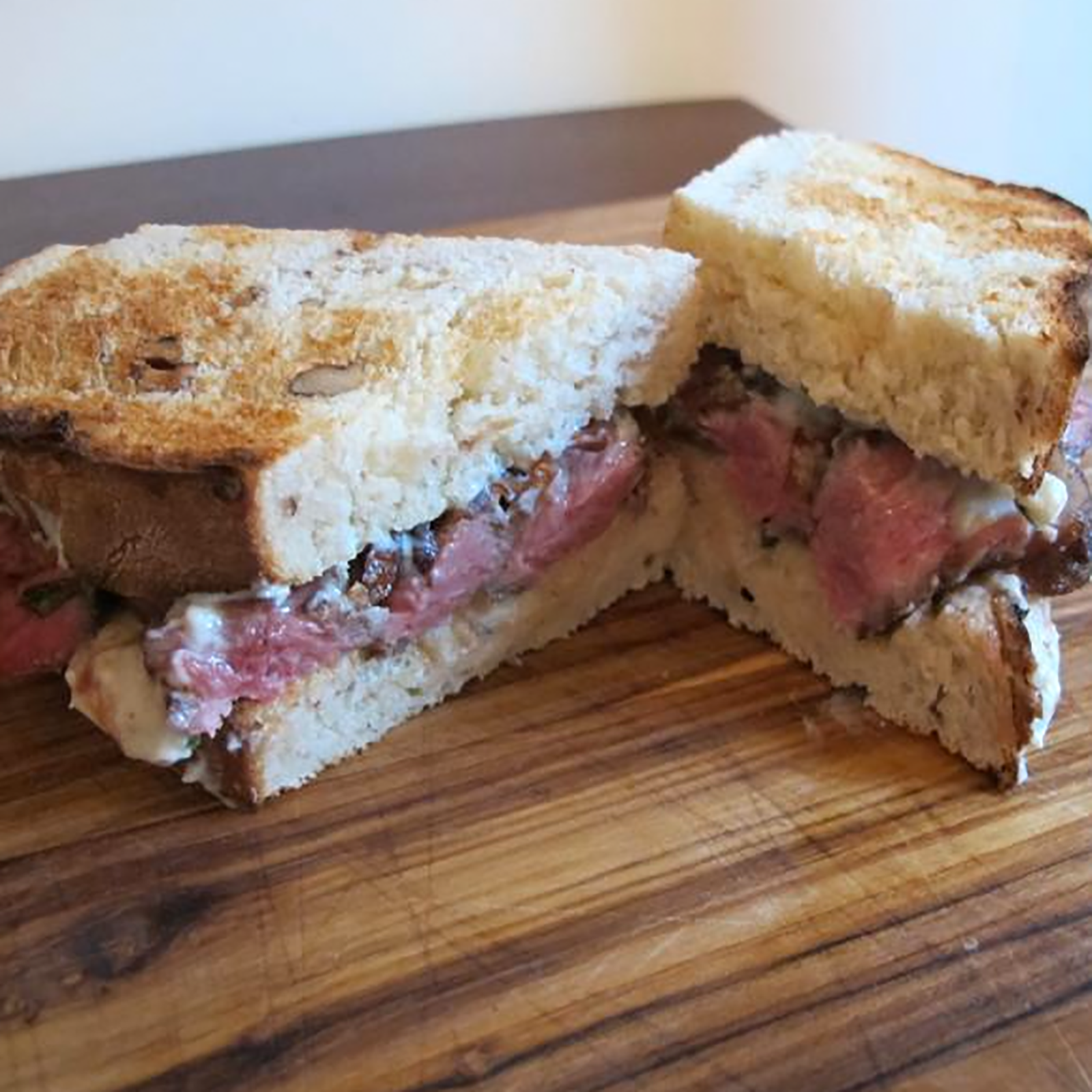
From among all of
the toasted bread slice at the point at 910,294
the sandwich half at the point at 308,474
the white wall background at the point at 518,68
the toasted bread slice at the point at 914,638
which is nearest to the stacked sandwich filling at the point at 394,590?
the sandwich half at the point at 308,474

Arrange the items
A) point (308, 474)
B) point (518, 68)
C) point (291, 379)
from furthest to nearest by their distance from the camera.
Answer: point (518, 68)
point (291, 379)
point (308, 474)

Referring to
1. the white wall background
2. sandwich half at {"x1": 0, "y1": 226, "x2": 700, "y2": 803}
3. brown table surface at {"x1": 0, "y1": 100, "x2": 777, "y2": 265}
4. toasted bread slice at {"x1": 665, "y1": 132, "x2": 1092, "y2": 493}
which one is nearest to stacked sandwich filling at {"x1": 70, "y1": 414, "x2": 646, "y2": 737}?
sandwich half at {"x1": 0, "y1": 226, "x2": 700, "y2": 803}

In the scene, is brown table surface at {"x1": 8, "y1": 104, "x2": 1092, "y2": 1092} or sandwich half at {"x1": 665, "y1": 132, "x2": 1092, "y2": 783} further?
sandwich half at {"x1": 665, "y1": 132, "x2": 1092, "y2": 783}

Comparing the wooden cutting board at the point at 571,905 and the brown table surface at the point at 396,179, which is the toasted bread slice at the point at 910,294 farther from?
the brown table surface at the point at 396,179

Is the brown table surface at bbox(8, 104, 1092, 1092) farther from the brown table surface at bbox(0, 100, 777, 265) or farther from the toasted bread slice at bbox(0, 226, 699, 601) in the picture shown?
the brown table surface at bbox(0, 100, 777, 265)

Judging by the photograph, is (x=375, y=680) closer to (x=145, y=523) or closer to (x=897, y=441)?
(x=145, y=523)

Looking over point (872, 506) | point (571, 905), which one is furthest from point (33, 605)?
point (872, 506)

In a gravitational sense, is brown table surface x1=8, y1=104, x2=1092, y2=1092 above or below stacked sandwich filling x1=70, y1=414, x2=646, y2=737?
below
